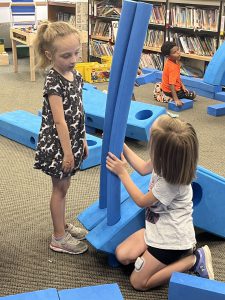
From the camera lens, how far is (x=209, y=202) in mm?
2000

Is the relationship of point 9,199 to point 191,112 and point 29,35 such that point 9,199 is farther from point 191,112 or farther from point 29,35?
point 29,35

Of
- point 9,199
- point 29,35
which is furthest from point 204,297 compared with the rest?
point 29,35

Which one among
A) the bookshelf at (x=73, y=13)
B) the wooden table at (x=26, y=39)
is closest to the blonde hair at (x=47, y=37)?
the wooden table at (x=26, y=39)

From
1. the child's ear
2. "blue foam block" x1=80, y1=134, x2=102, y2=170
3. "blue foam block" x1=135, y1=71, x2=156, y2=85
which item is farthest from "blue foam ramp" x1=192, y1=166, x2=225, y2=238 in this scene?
"blue foam block" x1=135, y1=71, x2=156, y2=85

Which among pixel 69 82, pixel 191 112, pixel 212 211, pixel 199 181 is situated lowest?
pixel 191 112

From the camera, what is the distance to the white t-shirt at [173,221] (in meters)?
1.68

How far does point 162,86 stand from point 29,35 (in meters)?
1.90

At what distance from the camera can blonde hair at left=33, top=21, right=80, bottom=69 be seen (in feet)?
5.68

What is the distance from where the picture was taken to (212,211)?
2.00 m

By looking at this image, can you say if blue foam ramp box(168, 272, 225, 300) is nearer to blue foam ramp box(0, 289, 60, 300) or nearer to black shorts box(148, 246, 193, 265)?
black shorts box(148, 246, 193, 265)

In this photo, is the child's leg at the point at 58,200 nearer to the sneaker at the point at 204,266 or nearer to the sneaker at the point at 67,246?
the sneaker at the point at 67,246

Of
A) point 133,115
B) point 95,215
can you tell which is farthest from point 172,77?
point 95,215

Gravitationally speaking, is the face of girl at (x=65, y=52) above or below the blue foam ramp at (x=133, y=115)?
above

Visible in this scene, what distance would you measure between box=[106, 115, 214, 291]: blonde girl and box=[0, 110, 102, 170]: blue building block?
1.17 metres
